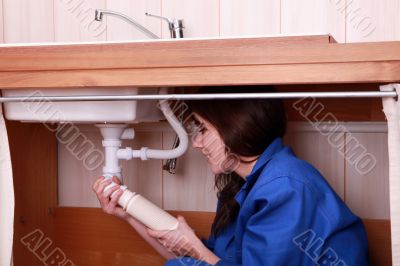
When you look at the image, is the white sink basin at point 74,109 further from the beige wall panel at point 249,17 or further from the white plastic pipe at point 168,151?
the beige wall panel at point 249,17

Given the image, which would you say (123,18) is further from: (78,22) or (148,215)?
(148,215)

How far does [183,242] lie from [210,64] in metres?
0.48

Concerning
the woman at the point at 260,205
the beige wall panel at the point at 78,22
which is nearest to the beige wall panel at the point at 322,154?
the woman at the point at 260,205

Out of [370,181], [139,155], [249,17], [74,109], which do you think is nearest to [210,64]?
[74,109]

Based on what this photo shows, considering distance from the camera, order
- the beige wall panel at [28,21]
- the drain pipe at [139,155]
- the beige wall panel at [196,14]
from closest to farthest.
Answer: the drain pipe at [139,155], the beige wall panel at [196,14], the beige wall panel at [28,21]

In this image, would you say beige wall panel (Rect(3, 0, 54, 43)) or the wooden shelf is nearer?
the wooden shelf

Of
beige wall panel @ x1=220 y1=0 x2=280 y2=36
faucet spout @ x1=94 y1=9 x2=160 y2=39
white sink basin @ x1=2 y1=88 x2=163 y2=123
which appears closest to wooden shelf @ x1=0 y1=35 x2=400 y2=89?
white sink basin @ x1=2 y1=88 x2=163 y2=123

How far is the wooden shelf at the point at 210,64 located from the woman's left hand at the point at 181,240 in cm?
42

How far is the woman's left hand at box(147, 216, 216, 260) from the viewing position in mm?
1166

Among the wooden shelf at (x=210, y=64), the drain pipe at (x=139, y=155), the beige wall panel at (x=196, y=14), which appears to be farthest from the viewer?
the beige wall panel at (x=196, y=14)

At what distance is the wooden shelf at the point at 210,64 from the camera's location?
83cm

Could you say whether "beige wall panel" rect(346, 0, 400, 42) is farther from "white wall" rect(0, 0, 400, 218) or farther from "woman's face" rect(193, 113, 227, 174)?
"woman's face" rect(193, 113, 227, 174)

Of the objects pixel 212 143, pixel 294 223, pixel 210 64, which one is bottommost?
pixel 294 223

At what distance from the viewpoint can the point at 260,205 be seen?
Result: 0.97 m
